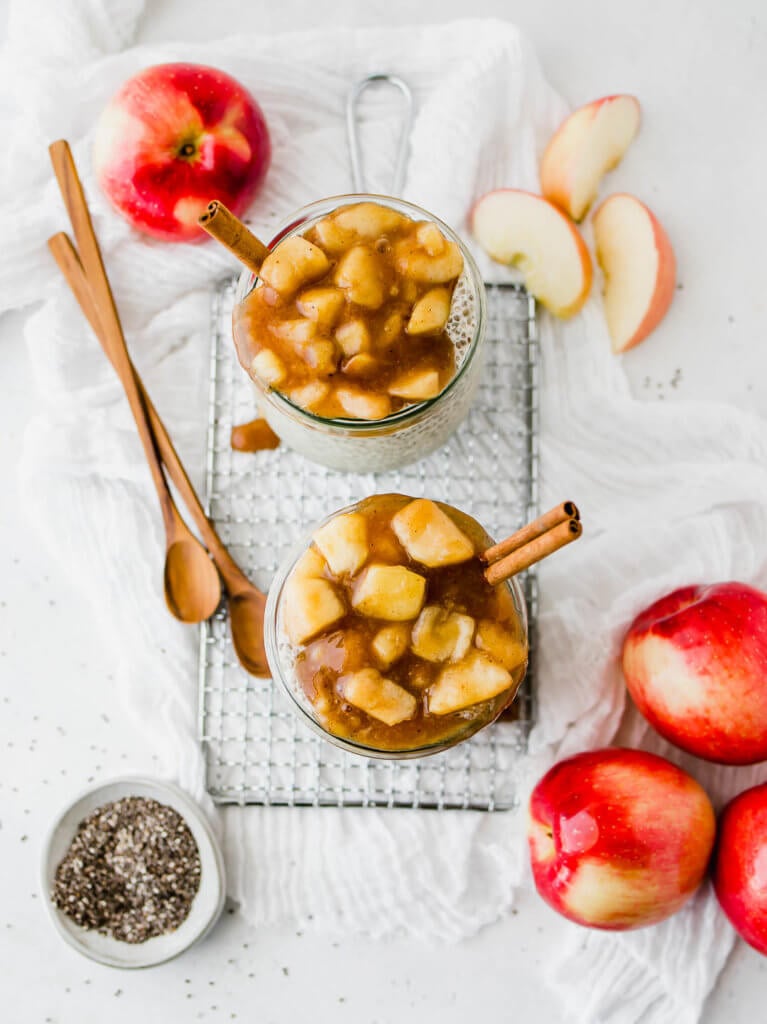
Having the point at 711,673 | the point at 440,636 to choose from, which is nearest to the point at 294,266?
the point at 440,636

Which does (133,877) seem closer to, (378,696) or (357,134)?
(378,696)

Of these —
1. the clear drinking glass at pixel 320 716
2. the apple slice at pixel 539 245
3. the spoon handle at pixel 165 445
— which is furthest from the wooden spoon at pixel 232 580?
the apple slice at pixel 539 245

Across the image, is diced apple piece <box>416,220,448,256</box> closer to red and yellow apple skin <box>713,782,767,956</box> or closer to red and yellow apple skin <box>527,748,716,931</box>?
red and yellow apple skin <box>527,748,716,931</box>

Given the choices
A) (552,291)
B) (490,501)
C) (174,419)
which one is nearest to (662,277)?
(552,291)

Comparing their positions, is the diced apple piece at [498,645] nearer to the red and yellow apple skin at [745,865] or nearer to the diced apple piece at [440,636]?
the diced apple piece at [440,636]

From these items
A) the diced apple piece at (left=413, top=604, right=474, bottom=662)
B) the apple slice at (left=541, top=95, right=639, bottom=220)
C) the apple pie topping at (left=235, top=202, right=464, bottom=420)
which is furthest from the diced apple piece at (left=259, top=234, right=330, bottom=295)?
the apple slice at (left=541, top=95, right=639, bottom=220)

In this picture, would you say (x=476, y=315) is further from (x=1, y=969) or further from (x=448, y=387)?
(x=1, y=969)
